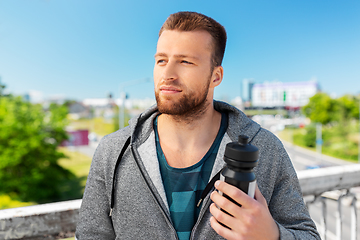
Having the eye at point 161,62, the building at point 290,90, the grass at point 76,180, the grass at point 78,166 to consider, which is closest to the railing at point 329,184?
the eye at point 161,62

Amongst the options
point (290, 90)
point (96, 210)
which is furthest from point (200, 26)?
point (290, 90)

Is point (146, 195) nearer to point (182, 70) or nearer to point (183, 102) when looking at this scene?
point (183, 102)

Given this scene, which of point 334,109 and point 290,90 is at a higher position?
point 334,109

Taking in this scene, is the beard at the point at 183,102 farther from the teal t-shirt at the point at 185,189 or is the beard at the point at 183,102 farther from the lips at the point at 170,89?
the teal t-shirt at the point at 185,189

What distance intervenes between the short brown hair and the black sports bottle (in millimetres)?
789

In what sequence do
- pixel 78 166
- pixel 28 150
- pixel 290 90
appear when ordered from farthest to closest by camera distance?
pixel 290 90 → pixel 78 166 → pixel 28 150

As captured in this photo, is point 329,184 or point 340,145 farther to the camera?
point 340,145

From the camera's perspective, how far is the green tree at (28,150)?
59.2 feet

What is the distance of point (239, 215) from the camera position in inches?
32.8

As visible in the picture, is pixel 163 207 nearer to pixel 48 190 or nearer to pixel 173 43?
pixel 173 43

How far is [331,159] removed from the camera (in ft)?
120

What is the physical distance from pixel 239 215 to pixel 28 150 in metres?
21.6

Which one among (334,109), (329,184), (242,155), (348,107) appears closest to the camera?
(242,155)

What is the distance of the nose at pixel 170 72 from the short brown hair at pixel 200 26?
8.7 inches
